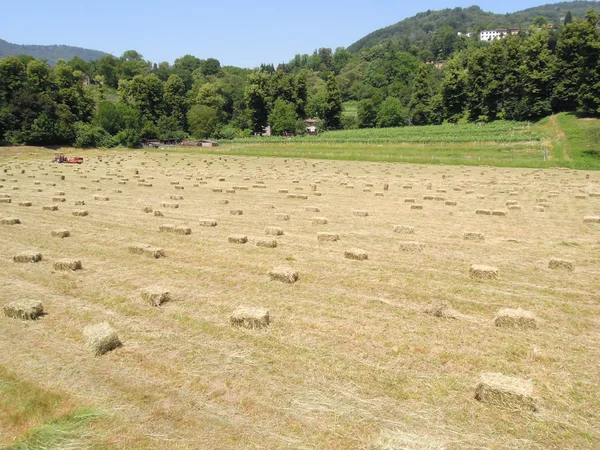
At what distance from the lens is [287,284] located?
11.4m

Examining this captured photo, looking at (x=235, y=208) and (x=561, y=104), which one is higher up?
(x=561, y=104)

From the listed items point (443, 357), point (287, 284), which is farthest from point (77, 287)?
point (443, 357)

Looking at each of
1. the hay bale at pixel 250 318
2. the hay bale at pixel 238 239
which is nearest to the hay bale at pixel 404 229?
the hay bale at pixel 238 239

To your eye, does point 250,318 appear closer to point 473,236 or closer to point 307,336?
point 307,336

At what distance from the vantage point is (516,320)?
347 inches

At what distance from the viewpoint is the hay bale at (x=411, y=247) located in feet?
47.4

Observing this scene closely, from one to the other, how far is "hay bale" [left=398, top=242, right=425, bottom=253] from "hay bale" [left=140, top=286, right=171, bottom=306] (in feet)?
25.0

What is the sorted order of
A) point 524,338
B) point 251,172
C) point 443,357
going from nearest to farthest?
point 443,357 → point 524,338 → point 251,172

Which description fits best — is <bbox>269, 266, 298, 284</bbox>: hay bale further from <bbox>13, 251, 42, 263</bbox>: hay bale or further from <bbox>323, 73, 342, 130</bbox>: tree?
<bbox>323, 73, 342, 130</bbox>: tree

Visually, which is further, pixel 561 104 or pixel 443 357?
pixel 561 104

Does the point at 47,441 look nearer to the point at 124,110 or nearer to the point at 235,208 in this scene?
the point at 235,208

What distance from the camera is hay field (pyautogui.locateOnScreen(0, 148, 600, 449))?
597 cm

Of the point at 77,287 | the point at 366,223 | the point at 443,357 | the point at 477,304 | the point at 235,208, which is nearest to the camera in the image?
the point at 443,357

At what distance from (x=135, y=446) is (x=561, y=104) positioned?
4046 inches
